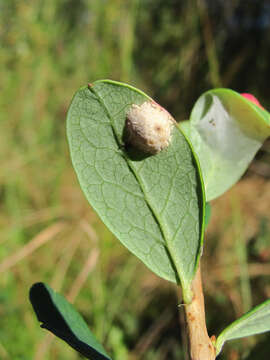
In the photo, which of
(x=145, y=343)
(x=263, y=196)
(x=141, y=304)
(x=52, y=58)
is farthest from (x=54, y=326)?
(x=52, y=58)

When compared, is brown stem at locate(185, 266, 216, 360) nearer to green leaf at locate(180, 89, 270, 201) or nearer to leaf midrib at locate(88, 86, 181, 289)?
leaf midrib at locate(88, 86, 181, 289)

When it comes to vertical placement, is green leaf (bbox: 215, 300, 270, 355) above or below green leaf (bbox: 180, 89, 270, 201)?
below

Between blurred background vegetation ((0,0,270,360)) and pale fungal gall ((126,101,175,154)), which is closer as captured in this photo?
pale fungal gall ((126,101,175,154))

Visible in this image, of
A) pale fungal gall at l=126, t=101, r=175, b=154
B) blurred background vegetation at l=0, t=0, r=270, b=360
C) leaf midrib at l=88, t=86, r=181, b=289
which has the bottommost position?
blurred background vegetation at l=0, t=0, r=270, b=360

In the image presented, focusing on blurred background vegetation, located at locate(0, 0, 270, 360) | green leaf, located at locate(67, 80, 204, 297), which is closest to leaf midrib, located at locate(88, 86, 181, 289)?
green leaf, located at locate(67, 80, 204, 297)

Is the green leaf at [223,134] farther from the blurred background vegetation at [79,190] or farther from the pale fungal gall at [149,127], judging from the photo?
the blurred background vegetation at [79,190]

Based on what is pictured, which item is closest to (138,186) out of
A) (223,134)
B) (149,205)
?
(149,205)

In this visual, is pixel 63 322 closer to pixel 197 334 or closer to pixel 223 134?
pixel 197 334
